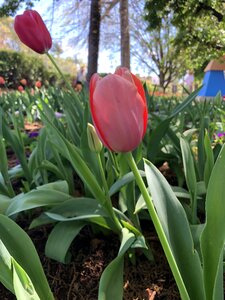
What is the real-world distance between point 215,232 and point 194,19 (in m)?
4.28

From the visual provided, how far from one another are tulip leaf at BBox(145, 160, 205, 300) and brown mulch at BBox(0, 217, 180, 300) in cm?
24

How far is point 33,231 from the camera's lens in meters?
1.15

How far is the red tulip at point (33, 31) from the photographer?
3.60ft

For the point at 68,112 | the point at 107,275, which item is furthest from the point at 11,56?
the point at 107,275

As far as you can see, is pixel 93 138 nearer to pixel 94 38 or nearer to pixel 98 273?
pixel 98 273

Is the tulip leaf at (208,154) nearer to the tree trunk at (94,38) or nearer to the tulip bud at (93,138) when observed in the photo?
the tulip bud at (93,138)

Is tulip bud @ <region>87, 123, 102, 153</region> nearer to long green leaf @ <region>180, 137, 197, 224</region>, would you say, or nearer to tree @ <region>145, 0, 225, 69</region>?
long green leaf @ <region>180, 137, 197, 224</region>

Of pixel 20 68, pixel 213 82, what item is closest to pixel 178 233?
pixel 213 82

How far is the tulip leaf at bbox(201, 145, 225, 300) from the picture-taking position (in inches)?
20.6

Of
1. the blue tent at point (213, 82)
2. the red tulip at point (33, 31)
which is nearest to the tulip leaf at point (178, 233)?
the red tulip at point (33, 31)

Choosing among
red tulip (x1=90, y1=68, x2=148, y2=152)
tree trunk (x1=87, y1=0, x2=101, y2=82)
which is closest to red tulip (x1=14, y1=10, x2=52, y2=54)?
red tulip (x1=90, y1=68, x2=148, y2=152)

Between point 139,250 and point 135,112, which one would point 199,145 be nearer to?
point 139,250

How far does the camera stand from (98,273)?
3.06 feet

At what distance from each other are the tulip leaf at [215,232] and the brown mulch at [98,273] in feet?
0.94
